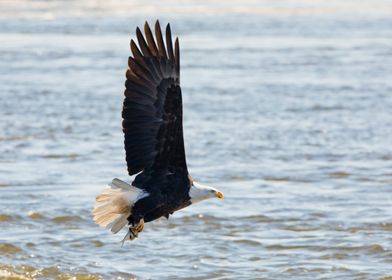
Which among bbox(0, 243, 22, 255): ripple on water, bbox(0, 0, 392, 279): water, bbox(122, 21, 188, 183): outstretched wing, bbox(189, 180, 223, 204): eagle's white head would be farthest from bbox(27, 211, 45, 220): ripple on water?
bbox(189, 180, 223, 204): eagle's white head

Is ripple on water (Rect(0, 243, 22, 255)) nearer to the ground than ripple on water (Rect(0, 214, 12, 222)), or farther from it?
nearer to the ground

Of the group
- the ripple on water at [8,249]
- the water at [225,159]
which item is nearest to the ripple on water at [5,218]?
the water at [225,159]

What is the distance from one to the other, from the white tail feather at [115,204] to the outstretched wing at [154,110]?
0.79 feet

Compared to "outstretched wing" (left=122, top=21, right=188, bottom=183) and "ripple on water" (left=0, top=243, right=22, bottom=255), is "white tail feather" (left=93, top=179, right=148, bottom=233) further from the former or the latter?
"ripple on water" (left=0, top=243, right=22, bottom=255)

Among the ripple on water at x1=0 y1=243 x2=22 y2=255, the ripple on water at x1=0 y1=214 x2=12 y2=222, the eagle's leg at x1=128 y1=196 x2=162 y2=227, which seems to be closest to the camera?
the eagle's leg at x1=128 y1=196 x2=162 y2=227

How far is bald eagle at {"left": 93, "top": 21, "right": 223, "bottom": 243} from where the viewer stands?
6.36 metres

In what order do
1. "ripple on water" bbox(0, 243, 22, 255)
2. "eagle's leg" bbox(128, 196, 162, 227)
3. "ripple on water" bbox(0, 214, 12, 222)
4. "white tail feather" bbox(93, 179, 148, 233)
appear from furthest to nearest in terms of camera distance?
"ripple on water" bbox(0, 214, 12, 222), "ripple on water" bbox(0, 243, 22, 255), "eagle's leg" bbox(128, 196, 162, 227), "white tail feather" bbox(93, 179, 148, 233)

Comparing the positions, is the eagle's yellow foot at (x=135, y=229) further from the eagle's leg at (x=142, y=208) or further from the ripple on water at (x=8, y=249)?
the ripple on water at (x=8, y=249)

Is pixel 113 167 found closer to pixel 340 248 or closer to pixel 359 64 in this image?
pixel 340 248

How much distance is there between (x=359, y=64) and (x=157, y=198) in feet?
37.5

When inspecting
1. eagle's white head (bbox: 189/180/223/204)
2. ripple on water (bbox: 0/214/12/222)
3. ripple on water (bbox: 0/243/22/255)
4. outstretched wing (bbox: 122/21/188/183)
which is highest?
outstretched wing (bbox: 122/21/188/183)

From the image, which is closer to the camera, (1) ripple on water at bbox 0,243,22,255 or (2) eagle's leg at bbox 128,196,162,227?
(2) eagle's leg at bbox 128,196,162,227

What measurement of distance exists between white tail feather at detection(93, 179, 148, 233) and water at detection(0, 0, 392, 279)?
1.09 meters

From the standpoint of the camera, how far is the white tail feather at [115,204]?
249 inches
